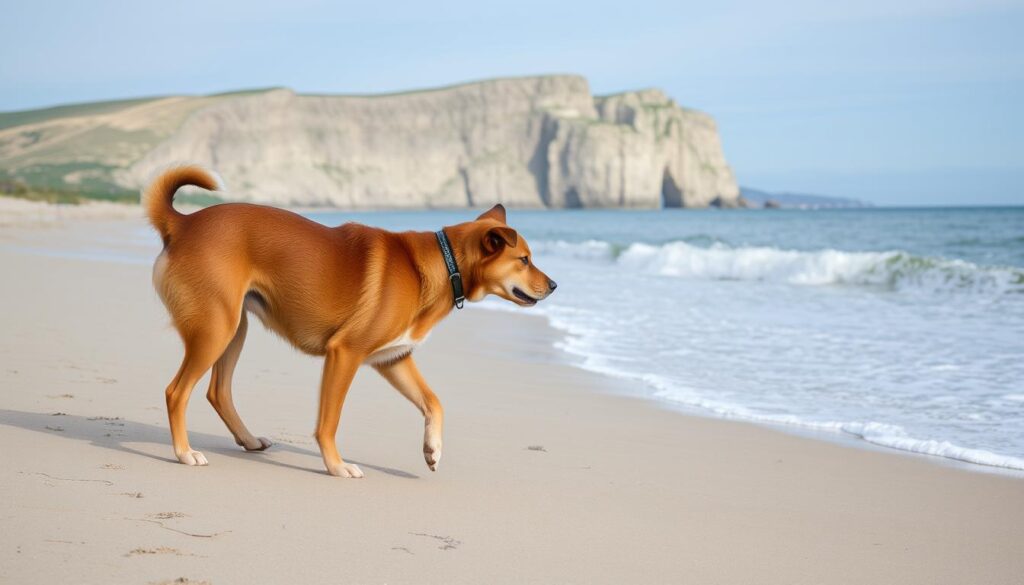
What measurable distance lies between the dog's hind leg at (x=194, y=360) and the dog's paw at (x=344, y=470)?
1.98 ft

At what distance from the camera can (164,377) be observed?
6.56m

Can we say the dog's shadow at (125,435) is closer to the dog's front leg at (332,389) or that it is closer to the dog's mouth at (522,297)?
the dog's front leg at (332,389)

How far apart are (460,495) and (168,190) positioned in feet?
7.08

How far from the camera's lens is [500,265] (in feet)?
15.6

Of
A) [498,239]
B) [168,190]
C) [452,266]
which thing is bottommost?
[452,266]

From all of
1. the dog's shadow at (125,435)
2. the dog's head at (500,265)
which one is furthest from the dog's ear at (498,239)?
the dog's shadow at (125,435)

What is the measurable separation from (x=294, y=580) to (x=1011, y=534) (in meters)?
2.98

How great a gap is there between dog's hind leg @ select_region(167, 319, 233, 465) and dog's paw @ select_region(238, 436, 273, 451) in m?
0.36

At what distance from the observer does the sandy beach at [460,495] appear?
3.07m

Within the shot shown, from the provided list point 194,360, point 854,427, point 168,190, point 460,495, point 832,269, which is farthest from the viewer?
point 832,269

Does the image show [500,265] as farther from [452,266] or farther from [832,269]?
[832,269]

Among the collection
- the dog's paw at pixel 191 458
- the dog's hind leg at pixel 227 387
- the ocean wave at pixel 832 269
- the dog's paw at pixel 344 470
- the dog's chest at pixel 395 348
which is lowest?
the ocean wave at pixel 832 269

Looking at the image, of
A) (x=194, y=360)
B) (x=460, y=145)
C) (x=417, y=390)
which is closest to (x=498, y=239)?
(x=417, y=390)

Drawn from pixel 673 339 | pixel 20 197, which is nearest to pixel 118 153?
pixel 20 197
